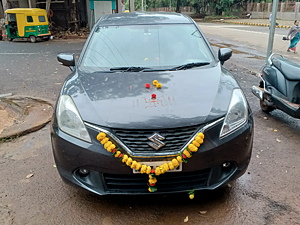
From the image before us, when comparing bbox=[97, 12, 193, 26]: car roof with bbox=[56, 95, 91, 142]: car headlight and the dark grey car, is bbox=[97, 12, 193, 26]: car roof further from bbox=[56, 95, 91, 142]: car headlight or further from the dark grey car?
bbox=[56, 95, 91, 142]: car headlight

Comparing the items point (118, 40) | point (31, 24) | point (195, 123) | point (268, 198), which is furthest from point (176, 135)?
point (31, 24)

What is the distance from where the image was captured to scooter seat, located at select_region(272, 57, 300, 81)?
4344 millimetres

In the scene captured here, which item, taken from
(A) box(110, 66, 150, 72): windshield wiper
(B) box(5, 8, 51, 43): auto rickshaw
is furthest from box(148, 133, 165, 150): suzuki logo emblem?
(B) box(5, 8, 51, 43): auto rickshaw

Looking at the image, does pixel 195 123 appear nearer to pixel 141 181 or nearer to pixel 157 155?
pixel 157 155

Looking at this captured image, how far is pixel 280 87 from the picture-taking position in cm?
466

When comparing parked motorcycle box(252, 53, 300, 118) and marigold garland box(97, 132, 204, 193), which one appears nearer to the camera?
marigold garland box(97, 132, 204, 193)

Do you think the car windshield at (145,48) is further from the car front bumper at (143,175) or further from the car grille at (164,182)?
the car grille at (164,182)

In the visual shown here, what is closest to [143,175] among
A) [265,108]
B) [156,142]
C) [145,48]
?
[156,142]

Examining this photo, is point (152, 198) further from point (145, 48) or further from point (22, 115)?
point (22, 115)

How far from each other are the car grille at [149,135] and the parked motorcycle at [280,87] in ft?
8.09

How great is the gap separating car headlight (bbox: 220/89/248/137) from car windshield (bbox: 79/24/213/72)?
81 centimetres

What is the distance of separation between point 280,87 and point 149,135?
3048mm

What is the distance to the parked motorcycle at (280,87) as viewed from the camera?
4.33m

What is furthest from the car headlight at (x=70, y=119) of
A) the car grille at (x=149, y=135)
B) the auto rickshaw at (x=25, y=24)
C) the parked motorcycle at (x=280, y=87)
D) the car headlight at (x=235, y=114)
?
the auto rickshaw at (x=25, y=24)
